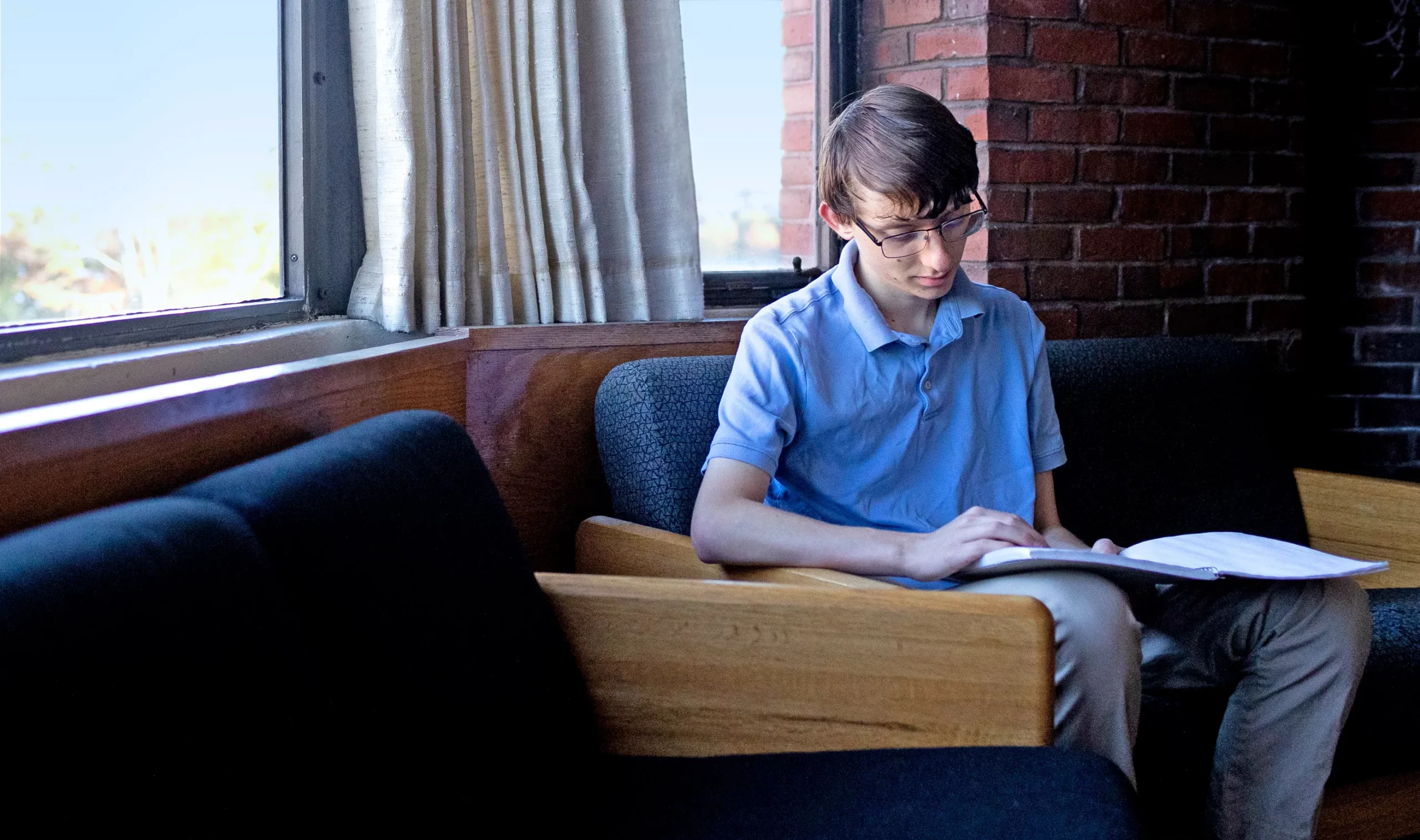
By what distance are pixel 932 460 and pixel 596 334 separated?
0.64 metres

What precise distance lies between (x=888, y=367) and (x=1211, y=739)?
2.14ft

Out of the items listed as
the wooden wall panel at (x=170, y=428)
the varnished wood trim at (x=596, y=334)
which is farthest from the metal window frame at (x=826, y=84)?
the wooden wall panel at (x=170, y=428)

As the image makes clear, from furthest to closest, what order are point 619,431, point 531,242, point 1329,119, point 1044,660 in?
1. point 1329,119
2. point 531,242
3. point 619,431
4. point 1044,660

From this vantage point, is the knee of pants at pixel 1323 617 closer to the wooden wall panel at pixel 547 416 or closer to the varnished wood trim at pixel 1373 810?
the varnished wood trim at pixel 1373 810

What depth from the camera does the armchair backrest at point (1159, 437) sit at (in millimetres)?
2119

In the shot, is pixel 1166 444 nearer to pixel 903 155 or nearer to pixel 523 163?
pixel 903 155

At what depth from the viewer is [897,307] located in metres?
1.72

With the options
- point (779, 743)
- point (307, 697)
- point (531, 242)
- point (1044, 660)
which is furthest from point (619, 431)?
point (307, 697)

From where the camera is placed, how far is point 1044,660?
3.90ft

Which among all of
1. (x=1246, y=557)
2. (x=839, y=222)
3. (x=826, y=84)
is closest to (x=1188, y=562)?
(x=1246, y=557)

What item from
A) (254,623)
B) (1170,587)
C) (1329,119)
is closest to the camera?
(254,623)

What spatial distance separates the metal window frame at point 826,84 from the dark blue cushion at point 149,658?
1707mm

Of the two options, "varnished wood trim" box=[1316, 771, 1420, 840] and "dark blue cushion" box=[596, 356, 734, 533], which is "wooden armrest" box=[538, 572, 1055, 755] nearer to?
"dark blue cushion" box=[596, 356, 734, 533]

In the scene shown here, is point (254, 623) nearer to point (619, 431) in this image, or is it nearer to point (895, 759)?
point (895, 759)
